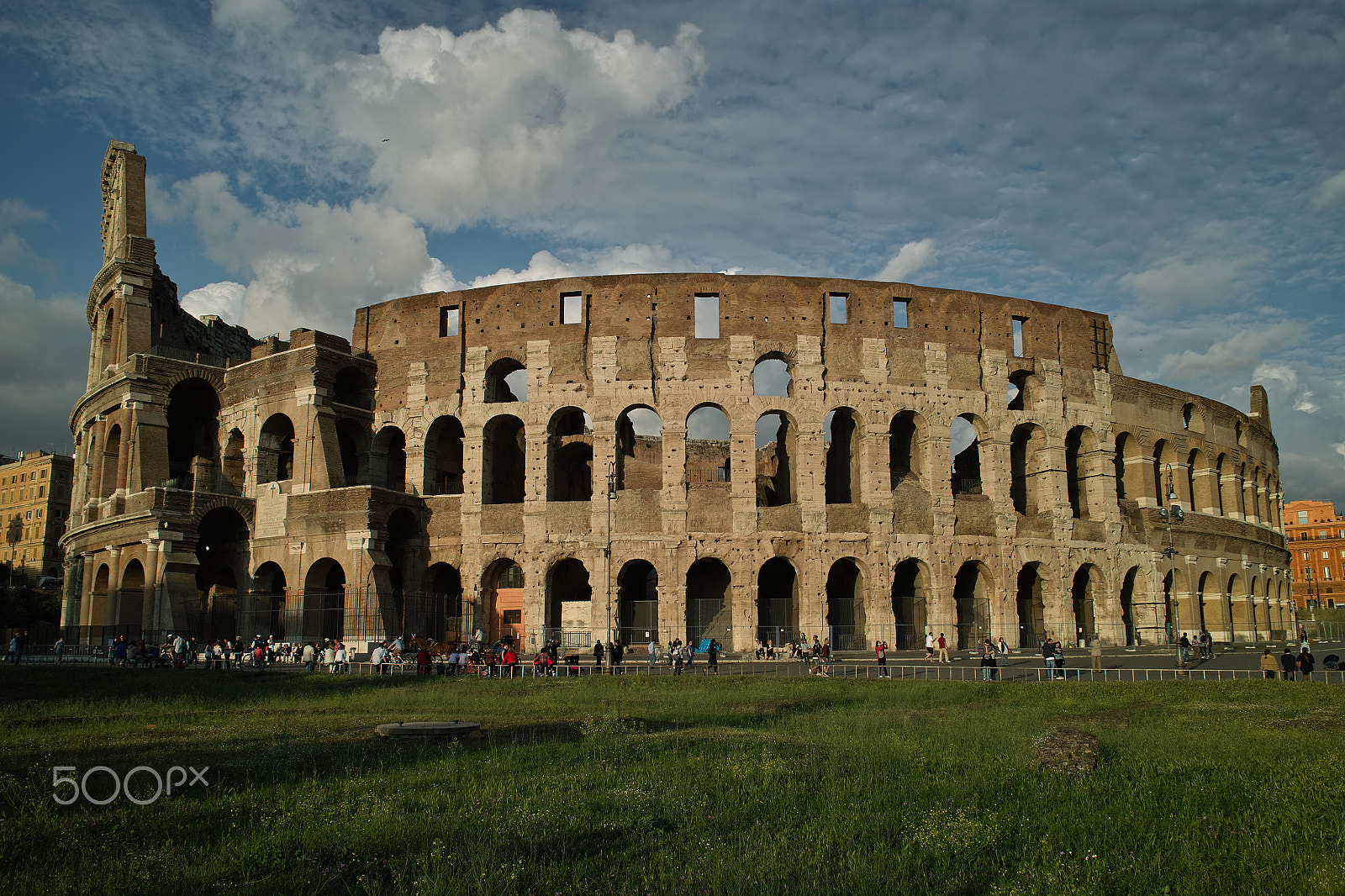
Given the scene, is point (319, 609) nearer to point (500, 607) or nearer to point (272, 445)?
point (500, 607)

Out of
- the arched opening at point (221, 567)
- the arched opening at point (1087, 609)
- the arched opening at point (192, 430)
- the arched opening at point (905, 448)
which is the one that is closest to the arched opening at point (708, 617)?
the arched opening at point (905, 448)

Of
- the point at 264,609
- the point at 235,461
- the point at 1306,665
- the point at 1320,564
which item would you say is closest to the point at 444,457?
the point at 264,609

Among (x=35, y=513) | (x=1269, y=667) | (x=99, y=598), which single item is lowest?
(x=1269, y=667)

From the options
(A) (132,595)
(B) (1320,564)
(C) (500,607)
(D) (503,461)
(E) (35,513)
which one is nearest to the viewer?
(A) (132,595)

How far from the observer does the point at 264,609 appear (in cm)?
3500

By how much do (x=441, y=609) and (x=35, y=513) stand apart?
215ft

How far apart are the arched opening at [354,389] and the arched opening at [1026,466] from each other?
24.5 metres

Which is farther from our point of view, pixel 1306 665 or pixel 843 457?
pixel 843 457

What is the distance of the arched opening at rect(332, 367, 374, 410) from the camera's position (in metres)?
36.5

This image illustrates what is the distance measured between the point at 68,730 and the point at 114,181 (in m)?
36.7

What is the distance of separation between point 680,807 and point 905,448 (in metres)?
30.4

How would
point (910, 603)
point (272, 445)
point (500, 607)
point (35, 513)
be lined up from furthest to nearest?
point (35, 513)
point (272, 445)
point (910, 603)
point (500, 607)

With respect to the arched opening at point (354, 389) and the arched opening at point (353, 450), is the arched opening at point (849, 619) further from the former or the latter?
the arched opening at point (354, 389)

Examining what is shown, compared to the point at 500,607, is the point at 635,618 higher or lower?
lower
